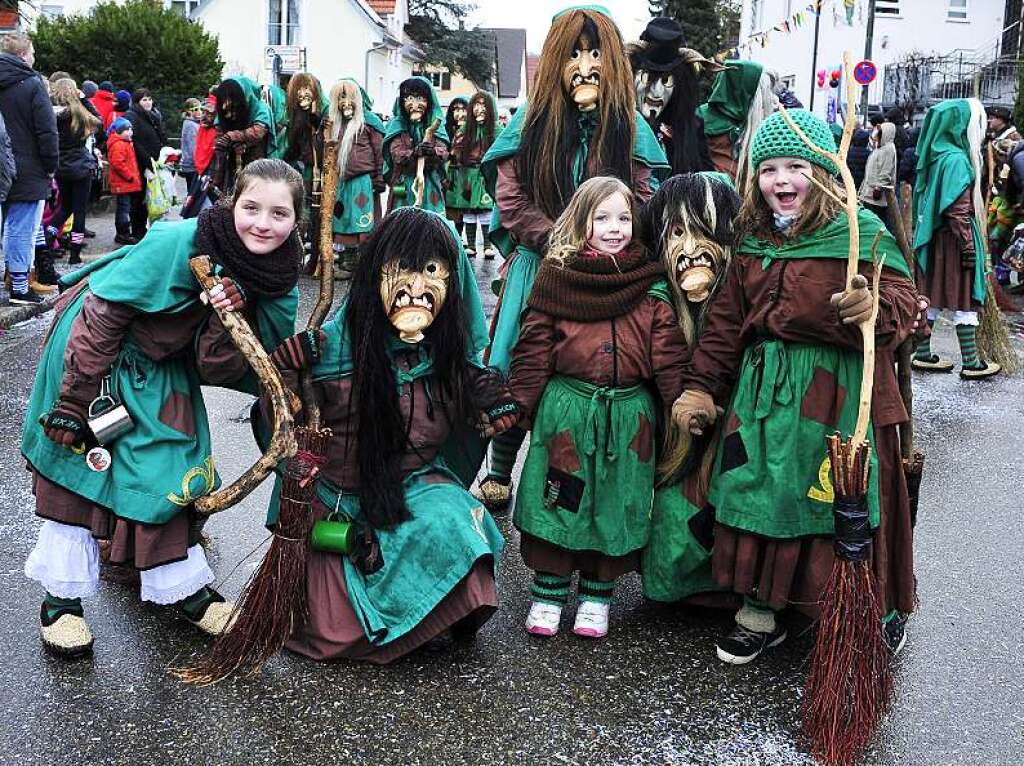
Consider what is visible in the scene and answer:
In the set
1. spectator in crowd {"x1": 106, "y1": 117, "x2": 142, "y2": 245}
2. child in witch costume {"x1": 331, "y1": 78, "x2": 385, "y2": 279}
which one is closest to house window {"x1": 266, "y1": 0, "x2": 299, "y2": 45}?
spectator in crowd {"x1": 106, "y1": 117, "x2": 142, "y2": 245}

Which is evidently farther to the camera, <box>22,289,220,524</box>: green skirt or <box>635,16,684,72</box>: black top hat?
<box>635,16,684,72</box>: black top hat

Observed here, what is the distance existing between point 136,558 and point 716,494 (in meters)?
1.73

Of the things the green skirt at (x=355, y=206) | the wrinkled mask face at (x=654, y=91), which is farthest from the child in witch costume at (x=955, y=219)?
the green skirt at (x=355, y=206)

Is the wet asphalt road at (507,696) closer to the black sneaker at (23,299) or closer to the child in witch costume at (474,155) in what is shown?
the black sneaker at (23,299)

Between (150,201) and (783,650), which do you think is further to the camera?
(150,201)

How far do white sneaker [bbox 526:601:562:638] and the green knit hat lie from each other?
153 centimetres

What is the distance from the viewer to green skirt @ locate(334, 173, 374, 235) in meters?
10.4

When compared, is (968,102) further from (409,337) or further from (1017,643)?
(409,337)

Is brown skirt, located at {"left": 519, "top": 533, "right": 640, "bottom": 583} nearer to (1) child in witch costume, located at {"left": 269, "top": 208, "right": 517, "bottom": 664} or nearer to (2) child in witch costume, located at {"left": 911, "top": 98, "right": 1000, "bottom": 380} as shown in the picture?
(1) child in witch costume, located at {"left": 269, "top": 208, "right": 517, "bottom": 664}

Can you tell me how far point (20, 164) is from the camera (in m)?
8.49

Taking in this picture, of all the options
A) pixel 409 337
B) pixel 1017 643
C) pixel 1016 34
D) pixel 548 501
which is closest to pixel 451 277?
pixel 409 337

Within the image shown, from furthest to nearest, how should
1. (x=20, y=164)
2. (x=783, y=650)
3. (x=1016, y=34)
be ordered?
1. (x=1016, y=34)
2. (x=20, y=164)
3. (x=783, y=650)

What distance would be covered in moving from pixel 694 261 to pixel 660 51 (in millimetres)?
2161

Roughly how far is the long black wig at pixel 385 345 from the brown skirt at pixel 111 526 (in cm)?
60
